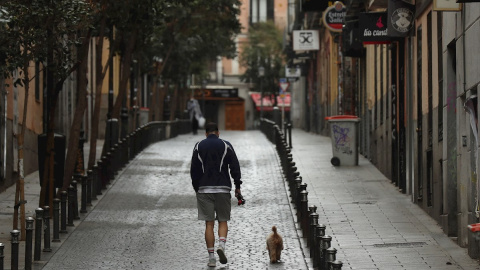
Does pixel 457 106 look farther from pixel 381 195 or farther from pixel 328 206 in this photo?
pixel 381 195

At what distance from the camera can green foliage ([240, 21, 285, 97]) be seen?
78.2 metres

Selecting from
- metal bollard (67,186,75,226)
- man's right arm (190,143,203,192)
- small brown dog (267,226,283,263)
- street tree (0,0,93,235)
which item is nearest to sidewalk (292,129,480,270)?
small brown dog (267,226,283,263)

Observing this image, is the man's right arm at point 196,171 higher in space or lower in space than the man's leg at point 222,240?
higher

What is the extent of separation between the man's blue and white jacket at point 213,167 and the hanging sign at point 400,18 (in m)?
7.59

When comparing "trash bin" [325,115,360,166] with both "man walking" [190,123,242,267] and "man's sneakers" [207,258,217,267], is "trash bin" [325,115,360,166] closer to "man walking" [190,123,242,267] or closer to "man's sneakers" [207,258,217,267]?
"man walking" [190,123,242,267]

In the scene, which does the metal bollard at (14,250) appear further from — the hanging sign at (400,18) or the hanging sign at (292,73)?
the hanging sign at (292,73)

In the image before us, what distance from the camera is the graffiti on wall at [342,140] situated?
28797 mm

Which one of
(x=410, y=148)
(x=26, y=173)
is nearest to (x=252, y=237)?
(x=410, y=148)

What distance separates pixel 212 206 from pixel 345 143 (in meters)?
14.0

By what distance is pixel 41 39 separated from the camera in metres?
17.9

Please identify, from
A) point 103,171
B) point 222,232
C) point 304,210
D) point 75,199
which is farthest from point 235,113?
point 222,232

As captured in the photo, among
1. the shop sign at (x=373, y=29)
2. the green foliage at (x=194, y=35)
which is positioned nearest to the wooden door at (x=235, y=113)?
the green foliage at (x=194, y=35)

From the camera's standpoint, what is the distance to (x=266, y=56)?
78625mm

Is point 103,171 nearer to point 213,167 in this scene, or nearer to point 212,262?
point 213,167
